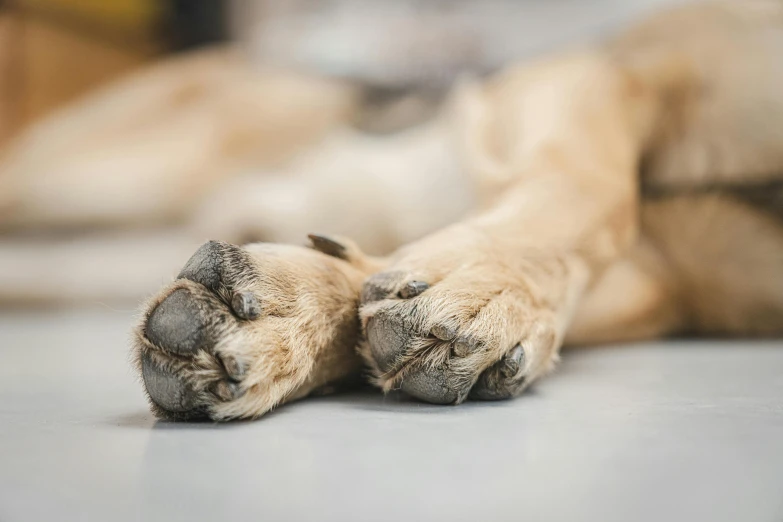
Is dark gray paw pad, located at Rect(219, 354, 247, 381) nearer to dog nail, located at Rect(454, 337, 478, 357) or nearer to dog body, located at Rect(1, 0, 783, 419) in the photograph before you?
dog body, located at Rect(1, 0, 783, 419)

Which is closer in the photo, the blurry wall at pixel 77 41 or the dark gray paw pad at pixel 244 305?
the dark gray paw pad at pixel 244 305

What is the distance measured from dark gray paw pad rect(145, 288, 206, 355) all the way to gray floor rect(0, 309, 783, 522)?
6 centimetres

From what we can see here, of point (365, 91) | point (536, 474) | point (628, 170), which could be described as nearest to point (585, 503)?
point (536, 474)

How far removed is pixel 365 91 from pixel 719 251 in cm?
124

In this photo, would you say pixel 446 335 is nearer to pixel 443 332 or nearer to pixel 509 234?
pixel 443 332

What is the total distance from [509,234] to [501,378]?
272 mm

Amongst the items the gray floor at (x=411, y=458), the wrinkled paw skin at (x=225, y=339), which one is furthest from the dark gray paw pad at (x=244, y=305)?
the gray floor at (x=411, y=458)

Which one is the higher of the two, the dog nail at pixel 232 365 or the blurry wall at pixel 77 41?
the blurry wall at pixel 77 41

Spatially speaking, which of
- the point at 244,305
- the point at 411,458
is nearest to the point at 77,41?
the point at 244,305

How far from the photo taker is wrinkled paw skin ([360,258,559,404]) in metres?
0.78

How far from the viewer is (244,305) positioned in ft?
2.41

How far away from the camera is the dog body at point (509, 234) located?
761mm

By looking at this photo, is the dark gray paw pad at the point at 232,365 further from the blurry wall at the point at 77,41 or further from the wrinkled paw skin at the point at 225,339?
the blurry wall at the point at 77,41

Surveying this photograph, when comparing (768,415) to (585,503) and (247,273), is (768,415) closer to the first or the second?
(585,503)
